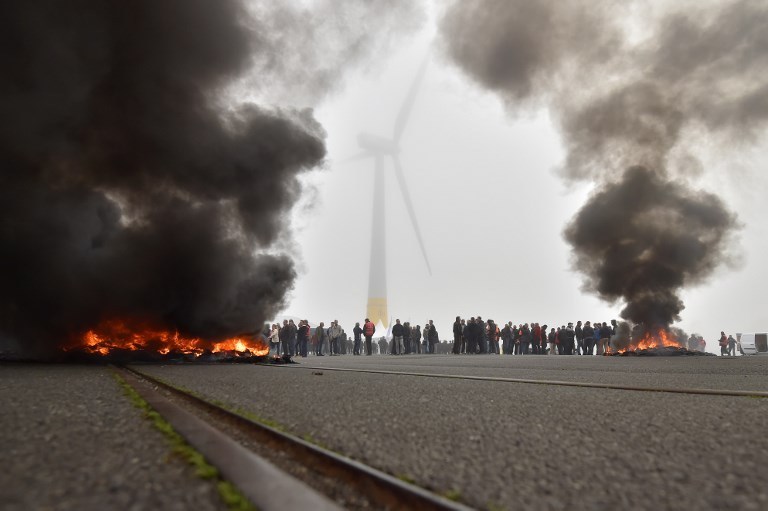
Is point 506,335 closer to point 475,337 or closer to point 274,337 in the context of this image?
point 475,337

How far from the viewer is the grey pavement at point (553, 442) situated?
6.66 feet

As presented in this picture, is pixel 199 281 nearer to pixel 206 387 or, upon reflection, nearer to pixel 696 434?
pixel 206 387

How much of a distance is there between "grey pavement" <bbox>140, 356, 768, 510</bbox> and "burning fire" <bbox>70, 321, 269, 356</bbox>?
10.2 meters

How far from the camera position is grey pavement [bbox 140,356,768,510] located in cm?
203

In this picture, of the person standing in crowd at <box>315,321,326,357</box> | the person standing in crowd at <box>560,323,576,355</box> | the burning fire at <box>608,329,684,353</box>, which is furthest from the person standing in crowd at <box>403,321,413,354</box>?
the burning fire at <box>608,329,684,353</box>

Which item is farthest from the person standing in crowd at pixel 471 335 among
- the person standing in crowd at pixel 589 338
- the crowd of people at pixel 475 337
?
the person standing in crowd at pixel 589 338

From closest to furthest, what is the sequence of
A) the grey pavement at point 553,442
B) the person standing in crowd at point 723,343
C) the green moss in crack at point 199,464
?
the green moss in crack at point 199,464
the grey pavement at point 553,442
the person standing in crowd at point 723,343

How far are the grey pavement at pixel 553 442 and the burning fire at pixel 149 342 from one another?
33.6 feet

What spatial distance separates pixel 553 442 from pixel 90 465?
2.31 metres

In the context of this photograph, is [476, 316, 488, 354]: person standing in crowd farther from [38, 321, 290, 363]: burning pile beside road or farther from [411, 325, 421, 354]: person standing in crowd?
[38, 321, 290, 363]: burning pile beside road

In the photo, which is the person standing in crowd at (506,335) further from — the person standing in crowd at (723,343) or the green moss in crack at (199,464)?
the green moss in crack at (199,464)

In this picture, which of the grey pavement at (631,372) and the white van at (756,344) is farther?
the white van at (756,344)

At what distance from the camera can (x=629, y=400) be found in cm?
479

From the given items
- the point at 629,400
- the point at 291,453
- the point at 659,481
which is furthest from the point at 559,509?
the point at 629,400
